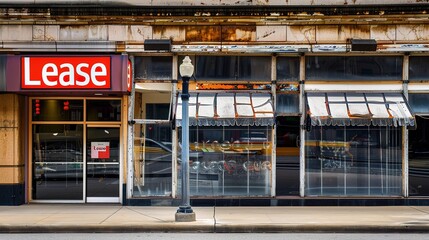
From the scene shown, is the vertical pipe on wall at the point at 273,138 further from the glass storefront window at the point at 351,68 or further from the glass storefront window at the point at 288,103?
the glass storefront window at the point at 351,68

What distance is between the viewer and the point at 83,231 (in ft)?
38.4

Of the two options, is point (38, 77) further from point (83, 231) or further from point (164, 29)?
point (83, 231)

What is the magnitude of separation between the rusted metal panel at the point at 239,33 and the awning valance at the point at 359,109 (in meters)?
2.19

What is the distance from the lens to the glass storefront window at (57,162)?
50.7 ft

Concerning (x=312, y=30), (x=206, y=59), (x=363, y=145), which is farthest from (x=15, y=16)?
(x=363, y=145)

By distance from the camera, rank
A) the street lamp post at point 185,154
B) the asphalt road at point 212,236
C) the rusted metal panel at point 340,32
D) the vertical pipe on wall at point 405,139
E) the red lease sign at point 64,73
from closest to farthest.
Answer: the asphalt road at point 212,236, the street lamp post at point 185,154, the red lease sign at point 64,73, the rusted metal panel at point 340,32, the vertical pipe on wall at point 405,139

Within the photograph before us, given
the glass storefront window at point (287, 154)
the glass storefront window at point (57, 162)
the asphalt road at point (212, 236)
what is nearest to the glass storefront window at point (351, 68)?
the glass storefront window at point (287, 154)

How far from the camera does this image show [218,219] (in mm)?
12570

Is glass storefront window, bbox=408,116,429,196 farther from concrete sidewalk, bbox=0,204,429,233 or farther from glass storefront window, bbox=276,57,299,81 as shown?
glass storefront window, bbox=276,57,299,81

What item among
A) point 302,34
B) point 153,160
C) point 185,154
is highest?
point 302,34

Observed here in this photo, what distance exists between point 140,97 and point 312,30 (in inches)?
190

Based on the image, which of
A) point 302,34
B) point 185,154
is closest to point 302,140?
point 302,34

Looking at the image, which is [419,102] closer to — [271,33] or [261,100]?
[261,100]

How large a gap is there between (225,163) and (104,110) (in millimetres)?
3599
